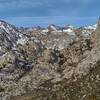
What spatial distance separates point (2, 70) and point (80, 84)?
82684mm

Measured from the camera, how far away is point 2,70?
511 ft

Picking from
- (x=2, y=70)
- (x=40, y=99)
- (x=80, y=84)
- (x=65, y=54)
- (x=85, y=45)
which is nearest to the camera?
(x=80, y=84)

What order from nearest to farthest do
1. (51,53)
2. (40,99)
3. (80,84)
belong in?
(80,84)
(40,99)
(51,53)

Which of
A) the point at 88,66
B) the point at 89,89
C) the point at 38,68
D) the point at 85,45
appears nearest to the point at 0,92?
the point at 38,68

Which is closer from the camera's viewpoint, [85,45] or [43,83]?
[43,83]

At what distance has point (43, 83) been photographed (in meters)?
95.1

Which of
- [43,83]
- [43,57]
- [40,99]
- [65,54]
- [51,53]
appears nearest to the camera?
[40,99]

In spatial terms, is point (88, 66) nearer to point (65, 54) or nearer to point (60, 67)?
point (60, 67)

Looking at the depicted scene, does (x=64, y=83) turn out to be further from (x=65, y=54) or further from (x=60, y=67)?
(x=65, y=54)

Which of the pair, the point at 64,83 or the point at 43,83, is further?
the point at 43,83

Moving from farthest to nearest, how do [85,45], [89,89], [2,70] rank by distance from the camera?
[2,70]
[85,45]
[89,89]

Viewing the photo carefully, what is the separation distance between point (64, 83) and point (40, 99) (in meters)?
5.80

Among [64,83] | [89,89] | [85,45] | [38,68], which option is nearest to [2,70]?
[38,68]

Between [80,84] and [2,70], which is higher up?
[80,84]
